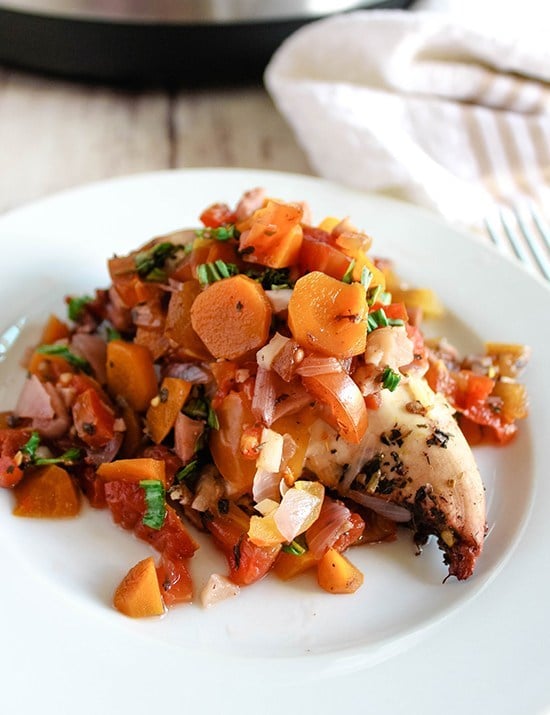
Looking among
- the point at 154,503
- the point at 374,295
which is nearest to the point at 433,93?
the point at 374,295

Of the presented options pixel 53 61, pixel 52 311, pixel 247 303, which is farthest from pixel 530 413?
pixel 53 61

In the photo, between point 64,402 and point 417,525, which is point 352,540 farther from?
point 64,402

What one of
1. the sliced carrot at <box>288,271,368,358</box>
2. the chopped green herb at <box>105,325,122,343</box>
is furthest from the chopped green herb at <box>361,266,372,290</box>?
the chopped green herb at <box>105,325,122,343</box>

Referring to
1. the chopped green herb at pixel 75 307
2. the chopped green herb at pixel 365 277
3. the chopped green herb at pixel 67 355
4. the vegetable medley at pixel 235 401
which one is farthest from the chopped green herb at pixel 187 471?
the chopped green herb at pixel 75 307

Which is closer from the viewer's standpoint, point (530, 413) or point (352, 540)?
point (352, 540)

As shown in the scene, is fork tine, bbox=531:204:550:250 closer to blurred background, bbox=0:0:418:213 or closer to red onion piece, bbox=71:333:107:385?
A: blurred background, bbox=0:0:418:213
